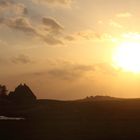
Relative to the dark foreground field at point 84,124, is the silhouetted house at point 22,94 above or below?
above

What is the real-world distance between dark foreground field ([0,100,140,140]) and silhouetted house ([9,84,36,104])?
37.4 meters

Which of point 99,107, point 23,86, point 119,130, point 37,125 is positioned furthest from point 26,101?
point 119,130

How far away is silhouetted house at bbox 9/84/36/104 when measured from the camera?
4882 inches

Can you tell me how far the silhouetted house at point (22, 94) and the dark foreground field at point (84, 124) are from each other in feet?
123

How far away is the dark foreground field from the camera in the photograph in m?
45.9

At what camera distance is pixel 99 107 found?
3041 inches

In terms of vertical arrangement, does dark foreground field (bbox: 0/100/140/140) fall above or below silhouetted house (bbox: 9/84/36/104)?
below

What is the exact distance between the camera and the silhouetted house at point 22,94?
124m

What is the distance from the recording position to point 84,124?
189 feet

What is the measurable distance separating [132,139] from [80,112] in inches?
1257

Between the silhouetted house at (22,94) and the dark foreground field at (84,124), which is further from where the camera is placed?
the silhouetted house at (22,94)

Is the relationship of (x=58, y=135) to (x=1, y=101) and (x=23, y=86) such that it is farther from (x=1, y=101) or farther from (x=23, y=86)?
(x=23, y=86)

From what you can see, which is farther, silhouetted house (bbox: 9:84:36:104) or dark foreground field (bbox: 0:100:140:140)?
silhouetted house (bbox: 9:84:36:104)

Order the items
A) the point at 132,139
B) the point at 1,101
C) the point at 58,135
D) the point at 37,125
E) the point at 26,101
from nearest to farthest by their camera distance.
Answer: the point at 132,139
the point at 58,135
the point at 37,125
the point at 1,101
the point at 26,101
